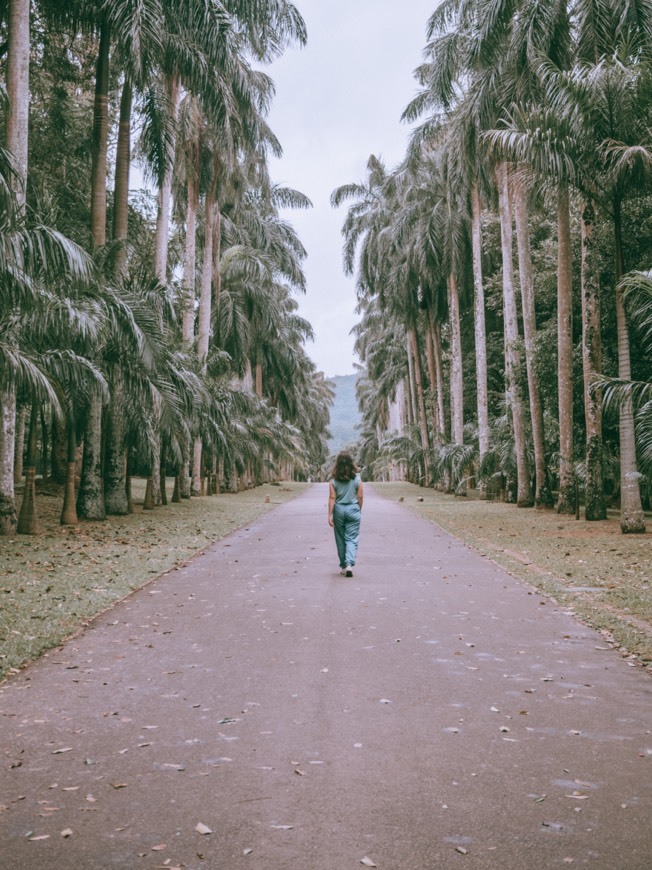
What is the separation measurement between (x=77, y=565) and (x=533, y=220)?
74.5 ft

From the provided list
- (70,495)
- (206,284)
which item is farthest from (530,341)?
(206,284)

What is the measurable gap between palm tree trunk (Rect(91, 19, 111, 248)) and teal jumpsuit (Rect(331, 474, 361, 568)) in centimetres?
1072

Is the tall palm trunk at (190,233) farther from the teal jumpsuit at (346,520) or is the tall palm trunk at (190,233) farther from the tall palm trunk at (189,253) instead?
the teal jumpsuit at (346,520)

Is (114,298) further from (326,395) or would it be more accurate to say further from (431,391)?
(326,395)

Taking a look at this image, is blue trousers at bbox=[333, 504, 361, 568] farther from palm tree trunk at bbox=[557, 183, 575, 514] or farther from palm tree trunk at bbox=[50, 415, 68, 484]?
palm tree trunk at bbox=[50, 415, 68, 484]

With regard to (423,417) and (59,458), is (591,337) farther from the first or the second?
(423,417)

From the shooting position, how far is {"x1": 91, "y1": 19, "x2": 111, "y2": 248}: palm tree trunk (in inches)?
754

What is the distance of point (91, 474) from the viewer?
19.1 meters

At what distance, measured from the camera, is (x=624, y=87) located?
15.9 m

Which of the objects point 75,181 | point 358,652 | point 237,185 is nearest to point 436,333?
point 237,185

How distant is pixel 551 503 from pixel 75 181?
17188mm

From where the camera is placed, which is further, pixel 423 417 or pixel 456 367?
pixel 423 417

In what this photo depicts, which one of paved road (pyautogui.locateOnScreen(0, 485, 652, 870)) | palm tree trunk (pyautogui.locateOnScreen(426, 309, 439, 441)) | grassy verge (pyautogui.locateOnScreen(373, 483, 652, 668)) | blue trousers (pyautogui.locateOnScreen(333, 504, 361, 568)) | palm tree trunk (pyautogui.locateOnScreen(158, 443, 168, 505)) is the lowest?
paved road (pyautogui.locateOnScreen(0, 485, 652, 870))

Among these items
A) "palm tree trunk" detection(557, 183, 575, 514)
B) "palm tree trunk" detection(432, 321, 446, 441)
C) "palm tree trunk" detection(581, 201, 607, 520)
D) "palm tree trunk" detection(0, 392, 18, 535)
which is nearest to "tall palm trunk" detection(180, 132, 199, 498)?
→ "palm tree trunk" detection(0, 392, 18, 535)
